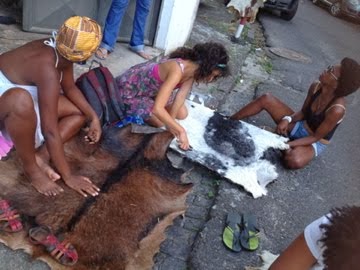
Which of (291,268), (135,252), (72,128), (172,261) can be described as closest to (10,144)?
(72,128)

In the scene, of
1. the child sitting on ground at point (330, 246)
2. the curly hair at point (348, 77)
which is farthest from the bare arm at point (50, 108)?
the curly hair at point (348, 77)

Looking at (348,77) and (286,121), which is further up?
(348,77)

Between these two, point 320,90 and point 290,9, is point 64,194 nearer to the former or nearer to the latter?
point 320,90

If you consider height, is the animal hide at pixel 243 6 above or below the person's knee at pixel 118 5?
below

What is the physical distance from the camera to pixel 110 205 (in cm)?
255

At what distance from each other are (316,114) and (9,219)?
2.61 m

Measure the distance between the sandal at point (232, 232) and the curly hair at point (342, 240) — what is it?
1.00 metres

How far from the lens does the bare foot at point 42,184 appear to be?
2457 millimetres

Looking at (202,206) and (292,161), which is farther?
(292,161)

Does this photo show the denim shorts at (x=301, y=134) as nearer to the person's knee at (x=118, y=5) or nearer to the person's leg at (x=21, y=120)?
the person's knee at (x=118, y=5)

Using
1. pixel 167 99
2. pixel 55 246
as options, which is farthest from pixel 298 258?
pixel 167 99

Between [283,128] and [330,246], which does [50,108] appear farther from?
[283,128]

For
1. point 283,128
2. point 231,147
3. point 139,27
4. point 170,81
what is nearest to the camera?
point 170,81

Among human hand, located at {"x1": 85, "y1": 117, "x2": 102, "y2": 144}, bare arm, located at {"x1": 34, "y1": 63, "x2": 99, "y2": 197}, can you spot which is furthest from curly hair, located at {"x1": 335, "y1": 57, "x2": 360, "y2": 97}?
bare arm, located at {"x1": 34, "y1": 63, "x2": 99, "y2": 197}
